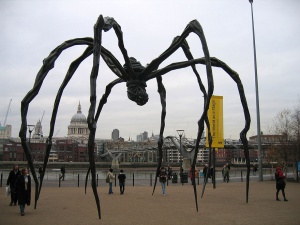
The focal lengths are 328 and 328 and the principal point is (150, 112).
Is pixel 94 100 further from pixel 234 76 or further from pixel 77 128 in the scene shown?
pixel 77 128

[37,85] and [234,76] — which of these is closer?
[37,85]

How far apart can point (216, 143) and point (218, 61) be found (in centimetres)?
1151

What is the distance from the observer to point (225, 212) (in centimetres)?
1028

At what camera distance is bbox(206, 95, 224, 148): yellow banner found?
18.7 meters

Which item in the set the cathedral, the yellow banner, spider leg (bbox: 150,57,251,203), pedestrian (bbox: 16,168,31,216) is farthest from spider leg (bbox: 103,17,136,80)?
the cathedral

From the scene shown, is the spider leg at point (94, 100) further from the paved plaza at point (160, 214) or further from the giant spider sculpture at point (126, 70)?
the paved plaza at point (160, 214)

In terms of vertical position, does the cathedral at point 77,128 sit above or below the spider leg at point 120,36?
above

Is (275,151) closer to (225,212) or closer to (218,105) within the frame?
(218,105)

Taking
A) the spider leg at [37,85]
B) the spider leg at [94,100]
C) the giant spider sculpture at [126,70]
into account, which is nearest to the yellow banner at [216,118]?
the giant spider sculpture at [126,70]

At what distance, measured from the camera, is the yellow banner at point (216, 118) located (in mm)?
18688

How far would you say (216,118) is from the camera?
19.0 m

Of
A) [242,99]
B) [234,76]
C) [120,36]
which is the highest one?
[120,36]

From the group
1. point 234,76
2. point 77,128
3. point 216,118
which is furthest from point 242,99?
point 77,128

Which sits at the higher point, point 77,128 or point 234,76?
point 77,128
